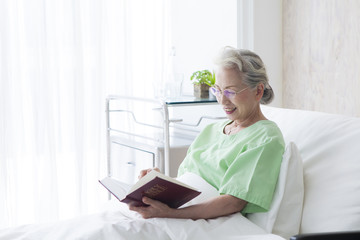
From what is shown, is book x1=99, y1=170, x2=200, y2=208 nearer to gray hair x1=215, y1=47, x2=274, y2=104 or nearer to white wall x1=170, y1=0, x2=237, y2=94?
gray hair x1=215, y1=47, x2=274, y2=104

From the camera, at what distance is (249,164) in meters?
1.73

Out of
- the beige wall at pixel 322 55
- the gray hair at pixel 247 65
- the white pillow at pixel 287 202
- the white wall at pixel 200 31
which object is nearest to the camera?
the white pillow at pixel 287 202

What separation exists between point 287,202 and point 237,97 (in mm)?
441

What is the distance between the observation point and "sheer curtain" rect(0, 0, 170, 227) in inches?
120

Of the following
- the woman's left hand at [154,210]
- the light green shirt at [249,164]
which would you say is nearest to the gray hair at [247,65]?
the light green shirt at [249,164]

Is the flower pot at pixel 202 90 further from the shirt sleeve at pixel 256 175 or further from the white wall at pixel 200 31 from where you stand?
the shirt sleeve at pixel 256 175

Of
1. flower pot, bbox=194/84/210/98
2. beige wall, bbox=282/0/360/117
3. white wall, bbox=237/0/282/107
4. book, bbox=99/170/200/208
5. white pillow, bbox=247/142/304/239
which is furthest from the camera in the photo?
white wall, bbox=237/0/282/107

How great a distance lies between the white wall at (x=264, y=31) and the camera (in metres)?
3.33

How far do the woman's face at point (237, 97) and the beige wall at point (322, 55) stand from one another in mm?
1010

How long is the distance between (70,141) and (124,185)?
4.97ft

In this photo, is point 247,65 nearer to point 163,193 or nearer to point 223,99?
point 223,99

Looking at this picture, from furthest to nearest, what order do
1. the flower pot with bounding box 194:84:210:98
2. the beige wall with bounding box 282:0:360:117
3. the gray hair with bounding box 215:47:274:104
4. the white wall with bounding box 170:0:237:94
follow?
the white wall with bounding box 170:0:237:94
the flower pot with bounding box 194:84:210:98
the beige wall with bounding box 282:0:360:117
the gray hair with bounding box 215:47:274:104

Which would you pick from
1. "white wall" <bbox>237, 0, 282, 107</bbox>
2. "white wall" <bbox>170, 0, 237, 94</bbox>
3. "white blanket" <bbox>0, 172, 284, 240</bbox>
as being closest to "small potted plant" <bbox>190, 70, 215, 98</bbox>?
"white wall" <bbox>170, 0, 237, 94</bbox>

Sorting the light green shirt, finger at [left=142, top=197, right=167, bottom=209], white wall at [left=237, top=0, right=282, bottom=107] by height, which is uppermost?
white wall at [left=237, top=0, right=282, bottom=107]
